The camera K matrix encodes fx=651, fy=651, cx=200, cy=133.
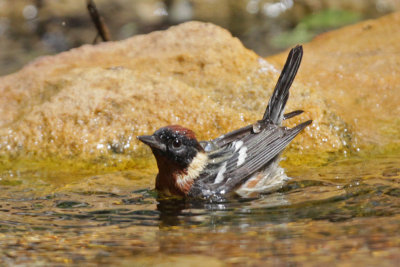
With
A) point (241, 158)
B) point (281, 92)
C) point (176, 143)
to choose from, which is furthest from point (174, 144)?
point (281, 92)

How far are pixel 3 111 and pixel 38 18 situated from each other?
755cm

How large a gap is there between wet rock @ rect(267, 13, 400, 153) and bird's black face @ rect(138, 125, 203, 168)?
74.3 inches

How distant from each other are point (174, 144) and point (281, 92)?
114cm

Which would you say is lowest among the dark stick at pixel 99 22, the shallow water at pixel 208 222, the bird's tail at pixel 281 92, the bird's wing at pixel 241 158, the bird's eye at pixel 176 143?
the shallow water at pixel 208 222

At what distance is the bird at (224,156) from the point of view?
491 cm

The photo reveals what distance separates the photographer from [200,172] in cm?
508

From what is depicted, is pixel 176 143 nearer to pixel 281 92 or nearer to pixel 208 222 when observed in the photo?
pixel 208 222

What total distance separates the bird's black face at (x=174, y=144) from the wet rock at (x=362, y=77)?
1.89m

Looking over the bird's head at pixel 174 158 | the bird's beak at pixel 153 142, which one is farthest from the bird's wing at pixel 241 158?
the bird's beak at pixel 153 142

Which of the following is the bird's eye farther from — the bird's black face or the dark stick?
the dark stick

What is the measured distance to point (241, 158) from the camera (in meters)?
5.22

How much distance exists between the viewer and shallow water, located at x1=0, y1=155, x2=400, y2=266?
316 centimetres

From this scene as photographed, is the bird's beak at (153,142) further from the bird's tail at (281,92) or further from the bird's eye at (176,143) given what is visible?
the bird's tail at (281,92)

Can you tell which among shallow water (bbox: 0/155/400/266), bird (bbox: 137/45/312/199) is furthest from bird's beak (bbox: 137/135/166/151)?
shallow water (bbox: 0/155/400/266)
